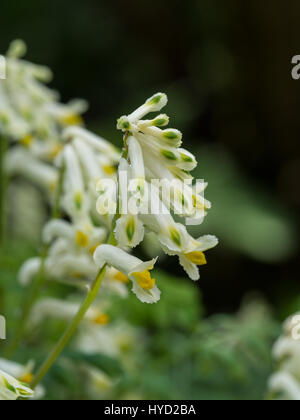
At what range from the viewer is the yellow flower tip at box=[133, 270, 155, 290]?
4.86ft

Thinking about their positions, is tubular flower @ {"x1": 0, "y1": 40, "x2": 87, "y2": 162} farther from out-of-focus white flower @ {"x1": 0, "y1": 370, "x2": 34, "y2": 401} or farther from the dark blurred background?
the dark blurred background

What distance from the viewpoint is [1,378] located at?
143cm

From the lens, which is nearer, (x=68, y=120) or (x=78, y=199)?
(x=78, y=199)

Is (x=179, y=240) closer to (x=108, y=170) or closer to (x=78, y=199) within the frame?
(x=78, y=199)

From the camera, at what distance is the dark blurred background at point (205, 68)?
23.0ft

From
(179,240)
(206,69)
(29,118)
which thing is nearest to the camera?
(179,240)

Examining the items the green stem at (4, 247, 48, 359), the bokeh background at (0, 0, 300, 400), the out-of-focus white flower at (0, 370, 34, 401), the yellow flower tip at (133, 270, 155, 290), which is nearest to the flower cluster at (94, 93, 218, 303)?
the yellow flower tip at (133, 270, 155, 290)

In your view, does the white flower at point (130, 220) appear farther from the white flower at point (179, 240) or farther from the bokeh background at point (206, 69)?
the bokeh background at point (206, 69)

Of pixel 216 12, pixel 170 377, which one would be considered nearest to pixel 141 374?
pixel 170 377

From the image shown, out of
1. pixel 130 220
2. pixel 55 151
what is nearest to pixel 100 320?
pixel 55 151

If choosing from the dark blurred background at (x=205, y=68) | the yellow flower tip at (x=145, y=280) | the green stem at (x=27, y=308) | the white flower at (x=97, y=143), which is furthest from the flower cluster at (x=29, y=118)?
the dark blurred background at (x=205, y=68)

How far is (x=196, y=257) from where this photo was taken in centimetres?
152

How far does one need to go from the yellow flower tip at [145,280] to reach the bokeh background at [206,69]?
16.3ft

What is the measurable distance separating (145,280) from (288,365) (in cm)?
91
